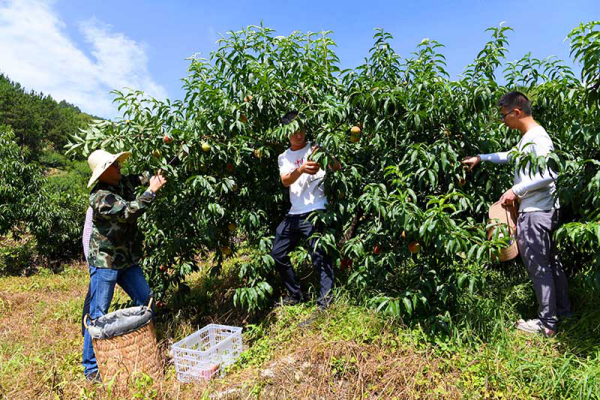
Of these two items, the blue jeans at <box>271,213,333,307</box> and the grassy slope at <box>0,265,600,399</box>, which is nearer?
the grassy slope at <box>0,265,600,399</box>

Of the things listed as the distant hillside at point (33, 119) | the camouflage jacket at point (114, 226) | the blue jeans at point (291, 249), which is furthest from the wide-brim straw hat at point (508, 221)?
the distant hillside at point (33, 119)

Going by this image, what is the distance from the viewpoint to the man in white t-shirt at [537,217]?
244cm

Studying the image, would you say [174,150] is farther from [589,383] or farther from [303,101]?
[589,383]

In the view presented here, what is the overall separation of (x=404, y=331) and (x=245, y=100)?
209cm

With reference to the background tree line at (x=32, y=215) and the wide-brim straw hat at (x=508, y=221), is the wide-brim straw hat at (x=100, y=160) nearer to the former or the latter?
the wide-brim straw hat at (x=508, y=221)

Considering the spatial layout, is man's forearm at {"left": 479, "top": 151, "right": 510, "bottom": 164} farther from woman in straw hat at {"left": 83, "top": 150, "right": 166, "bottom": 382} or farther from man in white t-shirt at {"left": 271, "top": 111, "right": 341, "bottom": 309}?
woman in straw hat at {"left": 83, "top": 150, "right": 166, "bottom": 382}

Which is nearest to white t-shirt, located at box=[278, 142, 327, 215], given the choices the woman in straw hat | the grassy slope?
the grassy slope

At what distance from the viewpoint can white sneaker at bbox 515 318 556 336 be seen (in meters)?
2.50

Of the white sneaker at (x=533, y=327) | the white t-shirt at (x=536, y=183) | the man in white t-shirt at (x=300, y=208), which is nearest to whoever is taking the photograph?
the white t-shirt at (x=536, y=183)

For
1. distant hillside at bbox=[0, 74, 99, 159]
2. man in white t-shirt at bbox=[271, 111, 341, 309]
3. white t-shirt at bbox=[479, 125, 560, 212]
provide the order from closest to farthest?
white t-shirt at bbox=[479, 125, 560, 212], man in white t-shirt at bbox=[271, 111, 341, 309], distant hillside at bbox=[0, 74, 99, 159]

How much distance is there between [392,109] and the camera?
2.76 m

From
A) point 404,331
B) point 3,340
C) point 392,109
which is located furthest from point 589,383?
point 3,340

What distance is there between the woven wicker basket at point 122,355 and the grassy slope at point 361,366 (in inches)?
3.6

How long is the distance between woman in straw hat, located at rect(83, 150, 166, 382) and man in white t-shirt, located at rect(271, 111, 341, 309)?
995 mm
